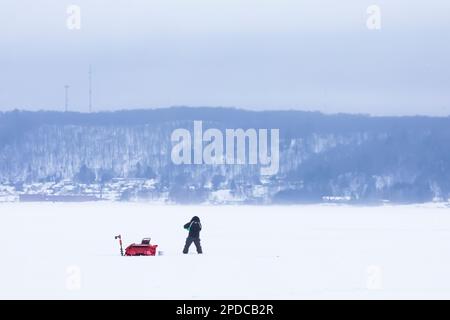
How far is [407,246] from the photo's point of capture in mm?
21219

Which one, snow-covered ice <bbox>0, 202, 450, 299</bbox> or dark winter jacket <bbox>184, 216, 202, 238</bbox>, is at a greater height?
dark winter jacket <bbox>184, 216, 202, 238</bbox>

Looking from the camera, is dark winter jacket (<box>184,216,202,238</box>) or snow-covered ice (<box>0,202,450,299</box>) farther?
dark winter jacket (<box>184,216,202,238</box>)

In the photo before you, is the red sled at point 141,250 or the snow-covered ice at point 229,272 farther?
the red sled at point 141,250

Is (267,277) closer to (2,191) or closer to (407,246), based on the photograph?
(407,246)

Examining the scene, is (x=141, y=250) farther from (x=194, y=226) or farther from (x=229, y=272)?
(x=229, y=272)

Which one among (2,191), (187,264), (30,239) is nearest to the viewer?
(187,264)

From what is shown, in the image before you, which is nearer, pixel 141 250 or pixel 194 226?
pixel 194 226

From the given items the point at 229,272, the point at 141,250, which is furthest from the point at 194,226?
the point at 229,272

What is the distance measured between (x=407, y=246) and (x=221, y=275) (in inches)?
347

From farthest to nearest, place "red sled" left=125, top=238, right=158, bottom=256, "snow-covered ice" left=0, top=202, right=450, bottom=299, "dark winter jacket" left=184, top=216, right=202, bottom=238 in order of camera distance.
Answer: "red sled" left=125, top=238, right=158, bottom=256, "dark winter jacket" left=184, top=216, right=202, bottom=238, "snow-covered ice" left=0, top=202, right=450, bottom=299

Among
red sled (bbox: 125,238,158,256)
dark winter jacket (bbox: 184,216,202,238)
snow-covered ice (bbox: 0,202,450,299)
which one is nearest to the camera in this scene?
snow-covered ice (bbox: 0,202,450,299)
